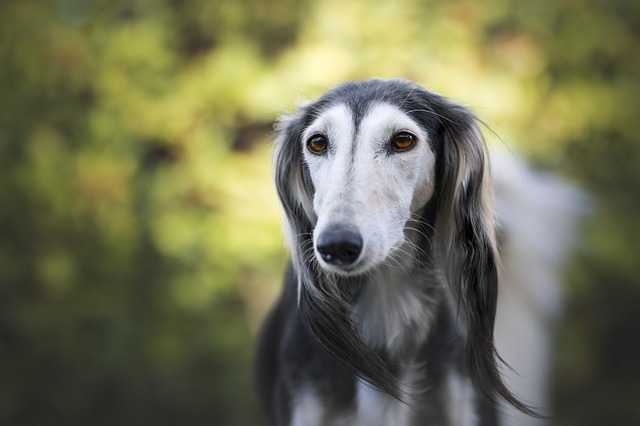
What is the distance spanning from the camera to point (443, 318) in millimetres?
2516

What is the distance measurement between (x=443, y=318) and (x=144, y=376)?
2.79m

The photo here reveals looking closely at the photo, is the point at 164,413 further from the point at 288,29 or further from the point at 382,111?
the point at 382,111

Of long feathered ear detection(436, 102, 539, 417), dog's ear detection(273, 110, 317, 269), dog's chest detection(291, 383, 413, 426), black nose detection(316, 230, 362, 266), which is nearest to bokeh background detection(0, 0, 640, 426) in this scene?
dog's ear detection(273, 110, 317, 269)

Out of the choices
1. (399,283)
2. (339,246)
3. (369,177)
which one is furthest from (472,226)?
(339,246)

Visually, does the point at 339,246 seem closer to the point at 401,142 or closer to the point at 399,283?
the point at 401,142

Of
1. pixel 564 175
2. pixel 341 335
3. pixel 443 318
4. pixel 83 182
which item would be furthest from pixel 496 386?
pixel 83 182

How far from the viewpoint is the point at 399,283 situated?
2.49 m

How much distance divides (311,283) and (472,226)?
1.49 ft

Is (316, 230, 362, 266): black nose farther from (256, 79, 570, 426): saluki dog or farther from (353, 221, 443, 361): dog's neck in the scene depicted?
(353, 221, 443, 361): dog's neck

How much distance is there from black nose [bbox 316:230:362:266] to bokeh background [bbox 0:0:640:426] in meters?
2.59

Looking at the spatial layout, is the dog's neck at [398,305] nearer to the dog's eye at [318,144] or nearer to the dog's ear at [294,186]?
the dog's ear at [294,186]

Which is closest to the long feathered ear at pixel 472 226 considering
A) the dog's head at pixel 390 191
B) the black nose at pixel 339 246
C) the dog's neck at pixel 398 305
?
the dog's head at pixel 390 191

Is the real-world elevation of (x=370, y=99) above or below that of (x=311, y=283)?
above

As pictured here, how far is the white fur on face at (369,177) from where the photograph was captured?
2.03 m
